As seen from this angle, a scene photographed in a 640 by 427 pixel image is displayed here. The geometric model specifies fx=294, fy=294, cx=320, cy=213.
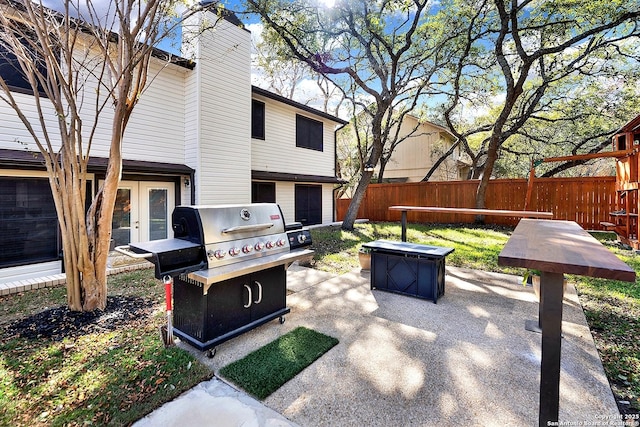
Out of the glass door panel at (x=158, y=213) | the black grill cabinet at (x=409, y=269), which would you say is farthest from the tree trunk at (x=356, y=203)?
the black grill cabinet at (x=409, y=269)

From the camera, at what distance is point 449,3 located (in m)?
10.4

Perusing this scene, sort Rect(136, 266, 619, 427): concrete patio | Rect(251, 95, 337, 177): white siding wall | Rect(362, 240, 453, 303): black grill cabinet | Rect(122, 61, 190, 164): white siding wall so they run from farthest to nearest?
Rect(251, 95, 337, 177): white siding wall, Rect(122, 61, 190, 164): white siding wall, Rect(362, 240, 453, 303): black grill cabinet, Rect(136, 266, 619, 427): concrete patio

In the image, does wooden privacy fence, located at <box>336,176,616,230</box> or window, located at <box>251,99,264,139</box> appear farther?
wooden privacy fence, located at <box>336,176,616,230</box>

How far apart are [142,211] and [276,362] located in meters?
6.40

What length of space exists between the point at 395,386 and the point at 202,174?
716 cm

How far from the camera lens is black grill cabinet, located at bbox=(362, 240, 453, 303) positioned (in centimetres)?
441

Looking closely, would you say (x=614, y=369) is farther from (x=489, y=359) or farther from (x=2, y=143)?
(x=2, y=143)

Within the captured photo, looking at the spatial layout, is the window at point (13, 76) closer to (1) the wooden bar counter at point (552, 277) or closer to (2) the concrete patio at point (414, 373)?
(2) the concrete patio at point (414, 373)

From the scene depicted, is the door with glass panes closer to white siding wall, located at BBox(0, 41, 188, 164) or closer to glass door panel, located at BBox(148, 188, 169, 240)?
glass door panel, located at BBox(148, 188, 169, 240)

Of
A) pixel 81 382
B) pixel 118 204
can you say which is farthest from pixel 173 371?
pixel 118 204

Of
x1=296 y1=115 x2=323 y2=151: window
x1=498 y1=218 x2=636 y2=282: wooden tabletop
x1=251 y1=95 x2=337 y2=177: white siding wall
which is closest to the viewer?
x1=498 y1=218 x2=636 y2=282: wooden tabletop

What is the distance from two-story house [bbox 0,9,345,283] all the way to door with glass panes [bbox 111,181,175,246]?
2 centimetres

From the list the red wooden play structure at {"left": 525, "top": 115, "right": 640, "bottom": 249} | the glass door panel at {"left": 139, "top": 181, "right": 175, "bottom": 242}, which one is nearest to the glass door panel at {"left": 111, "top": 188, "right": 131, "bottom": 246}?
the glass door panel at {"left": 139, "top": 181, "right": 175, "bottom": 242}

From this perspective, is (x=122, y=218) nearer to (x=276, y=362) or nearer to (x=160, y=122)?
(x=160, y=122)
